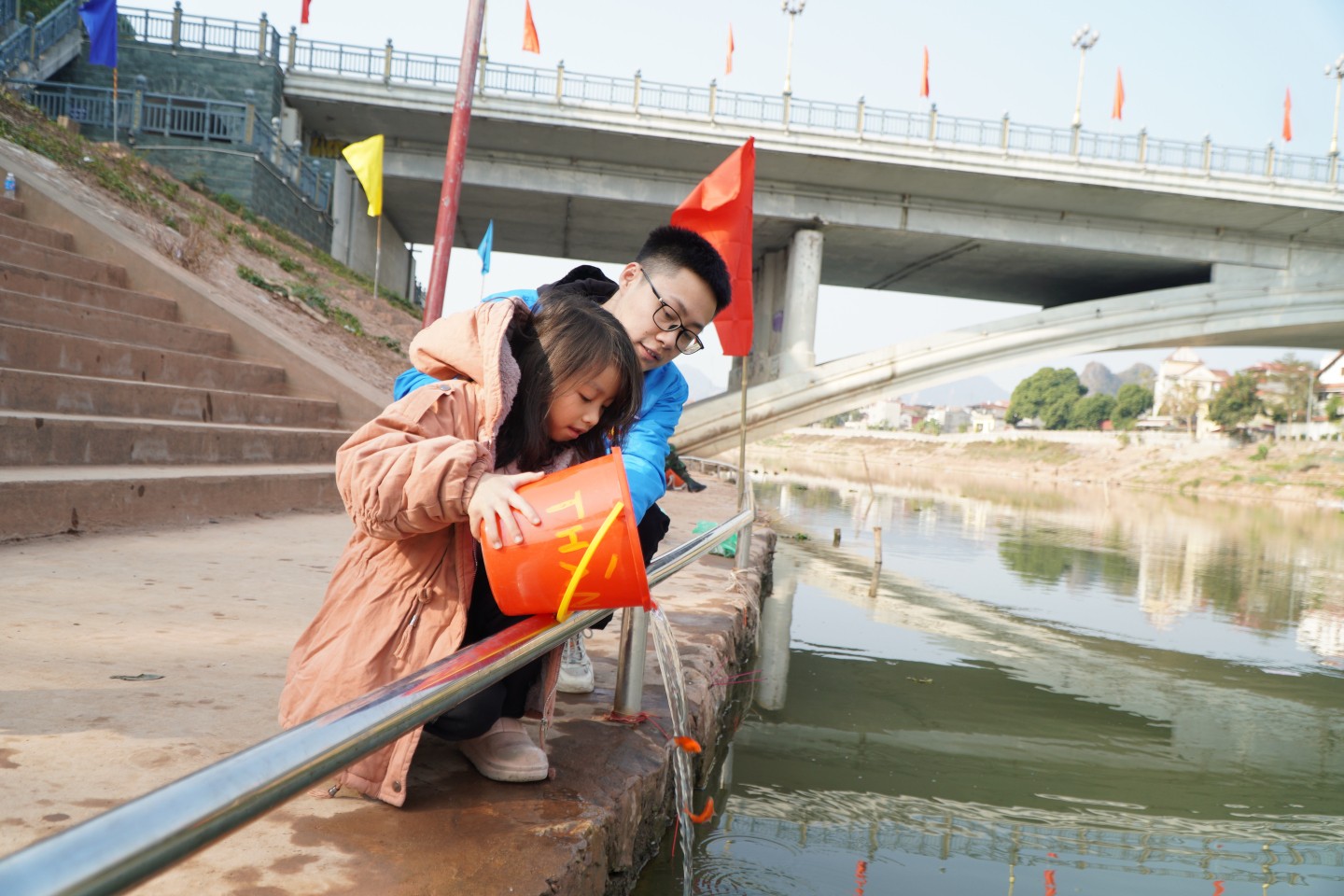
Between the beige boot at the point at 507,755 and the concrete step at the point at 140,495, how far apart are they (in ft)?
7.09

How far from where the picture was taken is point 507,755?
1.61 meters

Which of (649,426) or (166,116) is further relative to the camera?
(166,116)

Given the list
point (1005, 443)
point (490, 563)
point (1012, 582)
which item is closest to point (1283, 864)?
point (490, 563)

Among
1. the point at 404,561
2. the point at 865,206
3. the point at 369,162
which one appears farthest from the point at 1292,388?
the point at 404,561

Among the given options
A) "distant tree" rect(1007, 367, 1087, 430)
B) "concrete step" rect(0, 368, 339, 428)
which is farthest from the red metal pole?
"distant tree" rect(1007, 367, 1087, 430)

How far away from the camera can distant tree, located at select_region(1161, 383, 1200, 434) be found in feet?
143

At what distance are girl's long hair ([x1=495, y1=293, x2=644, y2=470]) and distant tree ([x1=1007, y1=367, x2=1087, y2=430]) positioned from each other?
70.6 metres

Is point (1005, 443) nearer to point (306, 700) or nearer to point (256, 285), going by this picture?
point (256, 285)

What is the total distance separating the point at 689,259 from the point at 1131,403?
68.2m

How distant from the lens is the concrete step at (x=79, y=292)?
448cm

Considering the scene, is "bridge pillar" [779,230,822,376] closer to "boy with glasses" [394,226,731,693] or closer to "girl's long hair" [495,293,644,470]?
"boy with glasses" [394,226,731,693]

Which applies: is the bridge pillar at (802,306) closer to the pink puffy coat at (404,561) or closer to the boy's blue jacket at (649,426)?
the boy's blue jacket at (649,426)

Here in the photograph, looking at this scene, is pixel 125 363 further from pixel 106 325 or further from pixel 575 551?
pixel 575 551

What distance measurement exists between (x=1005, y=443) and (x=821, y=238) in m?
34.9
